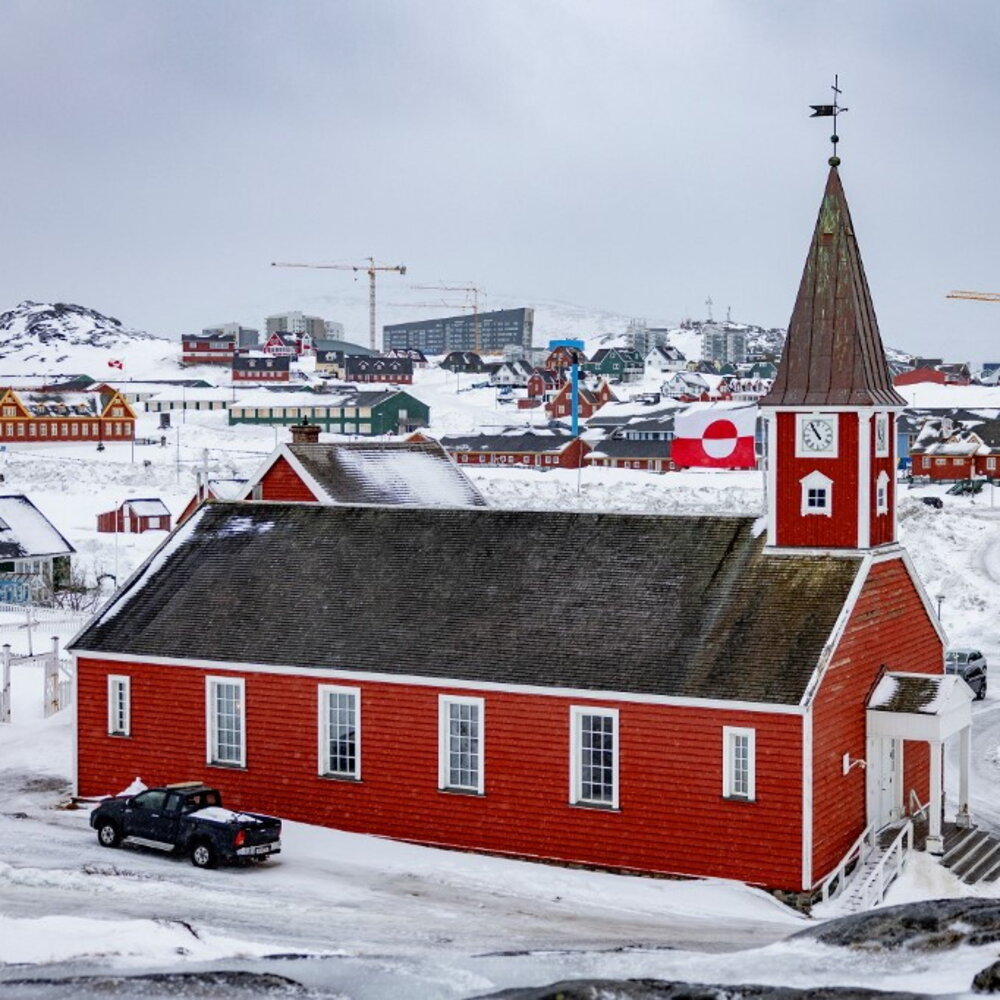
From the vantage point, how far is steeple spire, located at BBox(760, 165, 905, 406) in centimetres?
3097

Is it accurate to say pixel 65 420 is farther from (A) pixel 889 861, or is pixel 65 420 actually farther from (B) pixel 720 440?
(A) pixel 889 861

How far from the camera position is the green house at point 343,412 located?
6348 inches

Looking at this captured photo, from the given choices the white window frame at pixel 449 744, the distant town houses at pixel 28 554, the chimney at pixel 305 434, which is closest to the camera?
the white window frame at pixel 449 744

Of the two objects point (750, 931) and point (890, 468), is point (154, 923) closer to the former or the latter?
point (750, 931)

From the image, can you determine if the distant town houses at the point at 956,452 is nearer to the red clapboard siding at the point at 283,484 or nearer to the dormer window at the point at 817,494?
the red clapboard siding at the point at 283,484

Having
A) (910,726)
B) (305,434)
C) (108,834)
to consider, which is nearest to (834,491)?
(910,726)

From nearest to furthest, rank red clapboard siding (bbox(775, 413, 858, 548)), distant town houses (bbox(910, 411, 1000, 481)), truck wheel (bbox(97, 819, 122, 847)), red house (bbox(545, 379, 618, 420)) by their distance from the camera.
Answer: truck wheel (bbox(97, 819, 122, 847))
red clapboard siding (bbox(775, 413, 858, 548))
distant town houses (bbox(910, 411, 1000, 481))
red house (bbox(545, 379, 618, 420))

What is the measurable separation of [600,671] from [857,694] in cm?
483

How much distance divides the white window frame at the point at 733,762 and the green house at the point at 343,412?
131 meters

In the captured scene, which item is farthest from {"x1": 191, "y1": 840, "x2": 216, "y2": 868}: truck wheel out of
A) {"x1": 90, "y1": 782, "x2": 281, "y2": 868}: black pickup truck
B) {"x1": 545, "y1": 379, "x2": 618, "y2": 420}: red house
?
{"x1": 545, "y1": 379, "x2": 618, "y2": 420}: red house

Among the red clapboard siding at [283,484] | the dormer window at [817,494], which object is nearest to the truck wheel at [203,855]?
the dormer window at [817,494]

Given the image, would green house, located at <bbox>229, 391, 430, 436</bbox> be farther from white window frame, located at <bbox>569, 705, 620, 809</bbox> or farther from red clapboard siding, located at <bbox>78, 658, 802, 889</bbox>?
white window frame, located at <bbox>569, 705, 620, 809</bbox>

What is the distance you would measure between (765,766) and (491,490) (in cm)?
7667

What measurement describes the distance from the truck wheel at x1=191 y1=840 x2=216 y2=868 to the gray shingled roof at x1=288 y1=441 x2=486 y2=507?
561 inches
